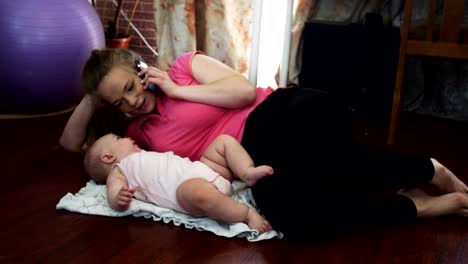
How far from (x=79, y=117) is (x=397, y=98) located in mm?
1330

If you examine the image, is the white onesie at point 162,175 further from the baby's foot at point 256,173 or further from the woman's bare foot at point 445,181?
the woman's bare foot at point 445,181

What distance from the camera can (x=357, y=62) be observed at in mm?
2418

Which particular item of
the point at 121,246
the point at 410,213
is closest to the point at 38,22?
the point at 121,246

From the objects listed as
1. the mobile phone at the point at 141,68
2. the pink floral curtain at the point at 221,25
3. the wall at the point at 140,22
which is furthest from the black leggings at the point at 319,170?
the wall at the point at 140,22

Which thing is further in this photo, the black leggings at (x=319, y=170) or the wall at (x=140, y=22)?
the wall at (x=140, y=22)

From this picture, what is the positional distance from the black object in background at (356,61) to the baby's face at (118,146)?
51.9 inches

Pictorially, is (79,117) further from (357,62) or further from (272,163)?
(357,62)

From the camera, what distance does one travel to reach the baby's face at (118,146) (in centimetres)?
144

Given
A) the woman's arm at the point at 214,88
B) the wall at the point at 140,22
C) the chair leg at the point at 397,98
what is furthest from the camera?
the wall at the point at 140,22

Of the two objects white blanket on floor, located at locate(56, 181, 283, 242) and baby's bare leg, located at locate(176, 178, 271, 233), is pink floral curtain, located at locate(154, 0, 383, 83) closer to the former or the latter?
white blanket on floor, located at locate(56, 181, 283, 242)

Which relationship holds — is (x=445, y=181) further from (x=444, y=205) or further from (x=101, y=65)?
(x=101, y=65)

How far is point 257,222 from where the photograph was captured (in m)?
1.24

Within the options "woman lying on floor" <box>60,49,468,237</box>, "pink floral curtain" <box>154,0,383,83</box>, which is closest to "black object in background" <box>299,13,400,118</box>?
"pink floral curtain" <box>154,0,383,83</box>

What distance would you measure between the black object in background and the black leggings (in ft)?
3.48
